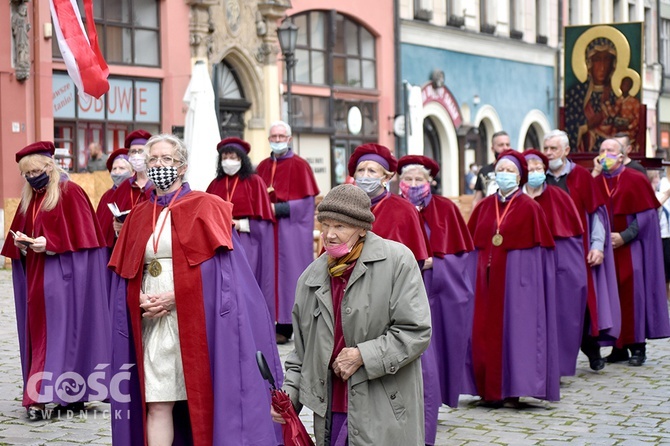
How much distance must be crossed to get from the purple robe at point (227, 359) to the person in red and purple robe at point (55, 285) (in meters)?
2.44

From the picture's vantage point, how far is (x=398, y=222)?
8039 millimetres

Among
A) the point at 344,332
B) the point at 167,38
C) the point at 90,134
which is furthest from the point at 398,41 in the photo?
the point at 344,332

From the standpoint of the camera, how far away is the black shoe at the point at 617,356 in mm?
12305

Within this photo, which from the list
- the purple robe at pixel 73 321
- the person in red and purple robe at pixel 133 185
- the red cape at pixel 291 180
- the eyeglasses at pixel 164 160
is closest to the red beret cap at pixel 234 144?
the red cape at pixel 291 180

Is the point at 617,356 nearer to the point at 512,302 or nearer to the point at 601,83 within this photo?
the point at 512,302

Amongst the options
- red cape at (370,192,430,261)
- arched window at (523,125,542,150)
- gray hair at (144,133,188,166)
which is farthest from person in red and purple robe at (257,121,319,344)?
arched window at (523,125,542,150)

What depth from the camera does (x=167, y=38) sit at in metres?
25.0

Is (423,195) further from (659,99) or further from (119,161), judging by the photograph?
(659,99)

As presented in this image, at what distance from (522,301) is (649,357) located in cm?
341

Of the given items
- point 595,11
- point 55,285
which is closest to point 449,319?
point 55,285

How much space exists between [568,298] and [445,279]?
2.09 m

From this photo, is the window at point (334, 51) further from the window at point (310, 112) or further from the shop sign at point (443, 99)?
the shop sign at point (443, 99)

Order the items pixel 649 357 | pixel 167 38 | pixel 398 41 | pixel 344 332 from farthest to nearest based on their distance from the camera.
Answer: pixel 398 41 < pixel 167 38 < pixel 649 357 < pixel 344 332

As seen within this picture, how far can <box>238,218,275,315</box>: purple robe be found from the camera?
41.4 ft
